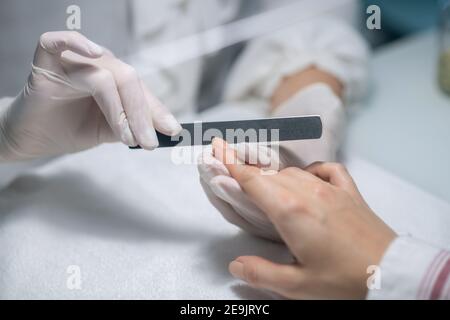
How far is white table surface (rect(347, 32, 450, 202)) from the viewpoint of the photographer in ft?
3.07

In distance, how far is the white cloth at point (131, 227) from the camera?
0.69m

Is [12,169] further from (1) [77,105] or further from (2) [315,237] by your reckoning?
(2) [315,237]

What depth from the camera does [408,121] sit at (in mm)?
1037

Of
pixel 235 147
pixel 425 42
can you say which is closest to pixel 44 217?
pixel 235 147

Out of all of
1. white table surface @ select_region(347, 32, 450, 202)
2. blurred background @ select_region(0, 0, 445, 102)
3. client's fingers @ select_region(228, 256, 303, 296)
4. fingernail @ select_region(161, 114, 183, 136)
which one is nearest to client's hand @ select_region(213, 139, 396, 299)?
client's fingers @ select_region(228, 256, 303, 296)

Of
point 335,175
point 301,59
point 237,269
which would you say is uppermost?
point 301,59

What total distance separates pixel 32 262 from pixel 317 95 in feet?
1.69

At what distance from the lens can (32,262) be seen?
72 centimetres

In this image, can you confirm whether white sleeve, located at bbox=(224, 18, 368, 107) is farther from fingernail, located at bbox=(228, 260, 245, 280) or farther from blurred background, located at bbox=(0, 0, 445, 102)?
fingernail, located at bbox=(228, 260, 245, 280)

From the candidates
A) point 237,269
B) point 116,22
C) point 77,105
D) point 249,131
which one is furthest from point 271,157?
point 116,22

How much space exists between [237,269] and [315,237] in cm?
11

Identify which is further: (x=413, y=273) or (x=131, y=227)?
(x=131, y=227)

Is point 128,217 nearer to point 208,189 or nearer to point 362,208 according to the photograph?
point 208,189

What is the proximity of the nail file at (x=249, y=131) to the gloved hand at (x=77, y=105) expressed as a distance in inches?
0.7
